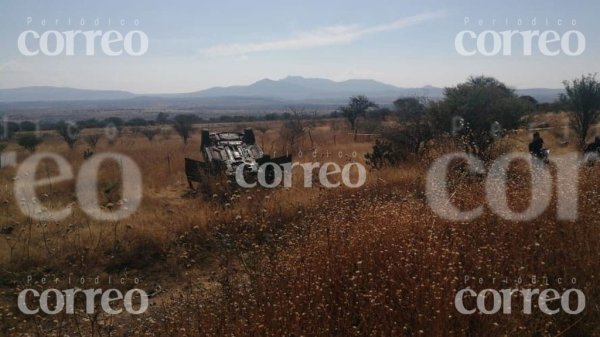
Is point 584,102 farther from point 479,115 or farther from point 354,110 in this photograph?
point 354,110

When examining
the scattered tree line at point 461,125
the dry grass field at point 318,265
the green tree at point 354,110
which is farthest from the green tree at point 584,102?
the green tree at point 354,110

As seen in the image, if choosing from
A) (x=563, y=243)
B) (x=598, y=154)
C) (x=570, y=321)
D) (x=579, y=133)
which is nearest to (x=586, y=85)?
(x=579, y=133)

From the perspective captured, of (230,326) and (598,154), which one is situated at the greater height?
(598,154)

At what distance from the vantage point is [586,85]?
17062 mm

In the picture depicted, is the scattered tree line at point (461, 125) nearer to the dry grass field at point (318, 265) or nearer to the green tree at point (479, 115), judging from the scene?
the green tree at point (479, 115)

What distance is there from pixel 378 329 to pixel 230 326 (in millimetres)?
1198

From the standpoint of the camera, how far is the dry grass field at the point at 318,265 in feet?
11.1

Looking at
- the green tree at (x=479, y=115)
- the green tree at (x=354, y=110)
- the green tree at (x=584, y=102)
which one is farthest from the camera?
the green tree at (x=354, y=110)

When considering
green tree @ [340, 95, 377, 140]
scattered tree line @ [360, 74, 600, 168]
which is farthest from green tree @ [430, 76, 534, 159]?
green tree @ [340, 95, 377, 140]

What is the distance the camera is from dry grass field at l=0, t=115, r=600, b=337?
3.38 m

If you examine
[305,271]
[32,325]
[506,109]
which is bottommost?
[32,325]

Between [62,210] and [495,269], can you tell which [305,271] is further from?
[62,210]

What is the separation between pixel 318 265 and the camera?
13.7ft

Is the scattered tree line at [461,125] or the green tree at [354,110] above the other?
the green tree at [354,110]
